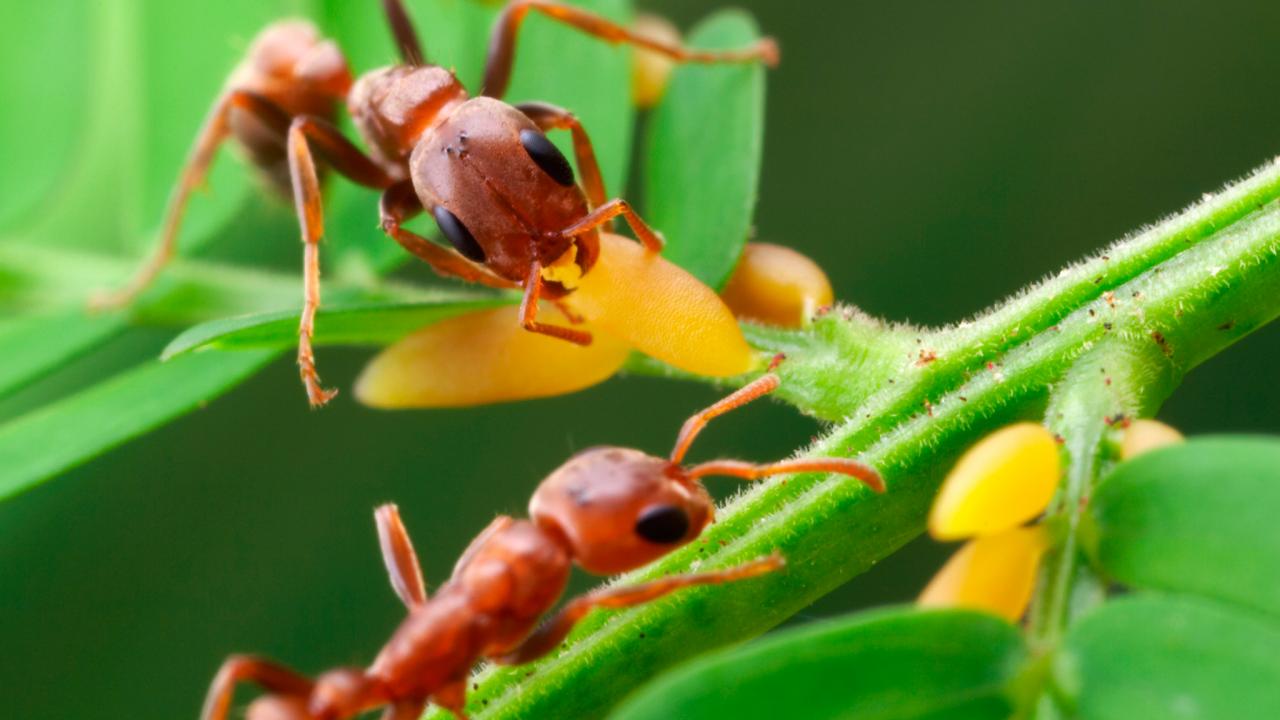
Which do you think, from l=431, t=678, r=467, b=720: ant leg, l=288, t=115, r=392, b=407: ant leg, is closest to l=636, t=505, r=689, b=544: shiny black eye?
l=431, t=678, r=467, b=720: ant leg

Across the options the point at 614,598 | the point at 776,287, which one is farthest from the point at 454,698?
the point at 776,287

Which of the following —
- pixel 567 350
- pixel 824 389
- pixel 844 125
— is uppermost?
pixel 844 125

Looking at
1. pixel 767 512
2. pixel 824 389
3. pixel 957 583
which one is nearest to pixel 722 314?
pixel 824 389

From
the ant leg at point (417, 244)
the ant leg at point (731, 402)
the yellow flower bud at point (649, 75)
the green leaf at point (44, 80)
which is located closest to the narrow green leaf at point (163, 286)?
the ant leg at point (417, 244)

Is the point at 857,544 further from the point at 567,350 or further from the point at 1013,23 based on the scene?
the point at 1013,23

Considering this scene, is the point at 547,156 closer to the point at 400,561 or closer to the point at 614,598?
the point at 400,561
